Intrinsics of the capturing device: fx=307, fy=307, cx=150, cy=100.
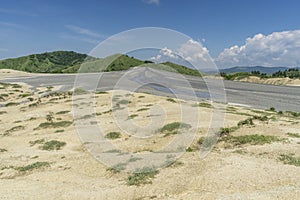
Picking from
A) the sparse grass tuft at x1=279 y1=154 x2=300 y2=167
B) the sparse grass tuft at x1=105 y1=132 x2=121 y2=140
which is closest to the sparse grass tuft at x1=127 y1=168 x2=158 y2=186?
the sparse grass tuft at x1=279 y1=154 x2=300 y2=167

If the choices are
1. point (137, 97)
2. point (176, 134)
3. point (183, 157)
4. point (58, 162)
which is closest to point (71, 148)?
point (58, 162)

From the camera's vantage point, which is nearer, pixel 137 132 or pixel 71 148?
pixel 71 148

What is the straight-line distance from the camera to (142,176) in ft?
52.0

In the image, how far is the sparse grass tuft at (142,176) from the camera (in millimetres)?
15166

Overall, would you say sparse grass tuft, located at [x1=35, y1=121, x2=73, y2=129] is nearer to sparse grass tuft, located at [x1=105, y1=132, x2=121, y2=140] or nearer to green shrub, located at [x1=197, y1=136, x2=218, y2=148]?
sparse grass tuft, located at [x1=105, y1=132, x2=121, y2=140]

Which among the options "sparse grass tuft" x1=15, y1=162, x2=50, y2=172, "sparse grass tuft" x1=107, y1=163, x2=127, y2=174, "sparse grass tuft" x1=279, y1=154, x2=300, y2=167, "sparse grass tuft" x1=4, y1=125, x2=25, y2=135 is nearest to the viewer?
"sparse grass tuft" x1=279, y1=154, x2=300, y2=167

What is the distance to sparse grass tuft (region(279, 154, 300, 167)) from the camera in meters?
16.2

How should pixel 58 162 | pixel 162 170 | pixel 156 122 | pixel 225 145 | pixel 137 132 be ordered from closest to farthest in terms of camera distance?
1. pixel 162 170
2. pixel 58 162
3. pixel 225 145
4. pixel 137 132
5. pixel 156 122

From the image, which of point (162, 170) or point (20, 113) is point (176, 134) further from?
point (20, 113)

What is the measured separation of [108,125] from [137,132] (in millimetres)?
4948

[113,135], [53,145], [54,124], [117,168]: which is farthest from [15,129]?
[117,168]

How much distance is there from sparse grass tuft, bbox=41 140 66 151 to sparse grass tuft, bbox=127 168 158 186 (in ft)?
35.0

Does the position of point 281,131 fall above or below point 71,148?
above

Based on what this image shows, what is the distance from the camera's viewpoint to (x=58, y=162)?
66.2ft
